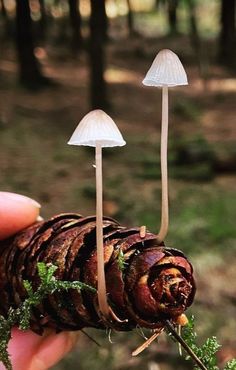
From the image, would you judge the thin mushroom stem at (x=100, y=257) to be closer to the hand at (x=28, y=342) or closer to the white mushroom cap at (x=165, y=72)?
the white mushroom cap at (x=165, y=72)

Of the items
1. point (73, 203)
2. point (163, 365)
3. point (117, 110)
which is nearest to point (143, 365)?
point (163, 365)

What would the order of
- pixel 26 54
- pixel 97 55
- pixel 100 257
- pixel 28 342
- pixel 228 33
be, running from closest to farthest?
pixel 100 257 < pixel 28 342 < pixel 97 55 < pixel 26 54 < pixel 228 33

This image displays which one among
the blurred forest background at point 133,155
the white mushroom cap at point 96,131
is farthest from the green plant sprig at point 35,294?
the blurred forest background at point 133,155

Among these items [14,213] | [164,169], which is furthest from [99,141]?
[14,213]

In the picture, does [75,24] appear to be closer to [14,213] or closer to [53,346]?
[14,213]

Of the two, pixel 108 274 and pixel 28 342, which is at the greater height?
pixel 108 274

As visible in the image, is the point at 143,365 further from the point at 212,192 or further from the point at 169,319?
the point at 212,192

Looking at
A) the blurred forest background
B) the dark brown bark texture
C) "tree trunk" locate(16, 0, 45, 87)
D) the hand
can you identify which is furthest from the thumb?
"tree trunk" locate(16, 0, 45, 87)

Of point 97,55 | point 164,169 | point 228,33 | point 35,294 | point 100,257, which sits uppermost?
point 228,33
